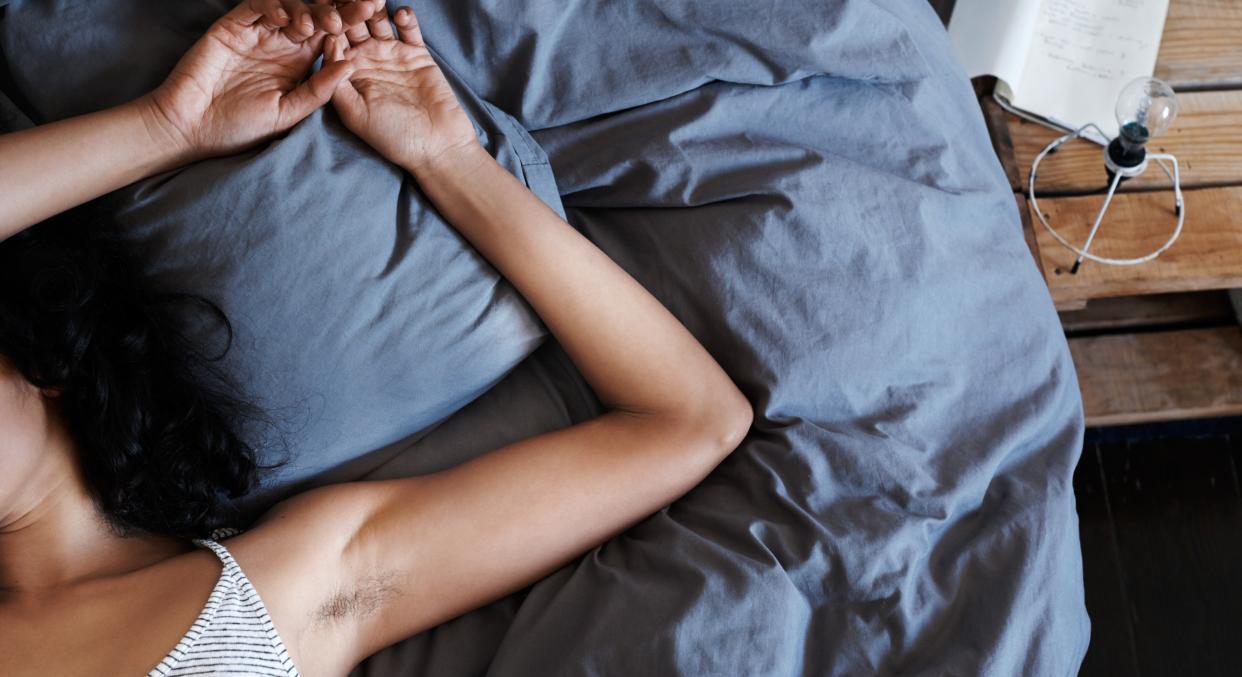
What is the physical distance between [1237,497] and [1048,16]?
759mm

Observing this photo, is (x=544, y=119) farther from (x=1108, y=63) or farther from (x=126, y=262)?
(x=1108, y=63)

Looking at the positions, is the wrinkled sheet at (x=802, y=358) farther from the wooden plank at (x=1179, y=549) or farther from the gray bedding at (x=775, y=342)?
the wooden plank at (x=1179, y=549)

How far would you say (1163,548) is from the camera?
5.11 feet

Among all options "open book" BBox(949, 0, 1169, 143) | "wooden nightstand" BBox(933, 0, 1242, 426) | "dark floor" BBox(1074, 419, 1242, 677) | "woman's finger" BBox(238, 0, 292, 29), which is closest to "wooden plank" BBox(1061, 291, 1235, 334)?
"wooden nightstand" BBox(933, 0, 1242, 426)

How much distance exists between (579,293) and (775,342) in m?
0.19

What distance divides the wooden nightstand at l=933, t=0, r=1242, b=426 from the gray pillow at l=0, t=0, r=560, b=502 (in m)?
0.69

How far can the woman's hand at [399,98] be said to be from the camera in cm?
102

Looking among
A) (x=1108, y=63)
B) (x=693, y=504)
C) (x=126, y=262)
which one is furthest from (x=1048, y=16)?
(x=126, y=262)

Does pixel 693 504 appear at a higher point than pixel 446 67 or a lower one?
lower

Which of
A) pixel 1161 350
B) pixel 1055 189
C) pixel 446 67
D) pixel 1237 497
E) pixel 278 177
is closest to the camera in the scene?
pixel 278 177

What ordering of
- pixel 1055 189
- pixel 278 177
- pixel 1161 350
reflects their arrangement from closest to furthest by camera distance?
pixel 278 177
pixel 1055 189
pixel 1161 350

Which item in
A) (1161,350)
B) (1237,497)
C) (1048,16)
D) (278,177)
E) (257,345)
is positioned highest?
(278,177)

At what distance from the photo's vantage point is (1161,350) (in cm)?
147

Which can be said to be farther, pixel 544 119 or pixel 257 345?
pixel 544 119
